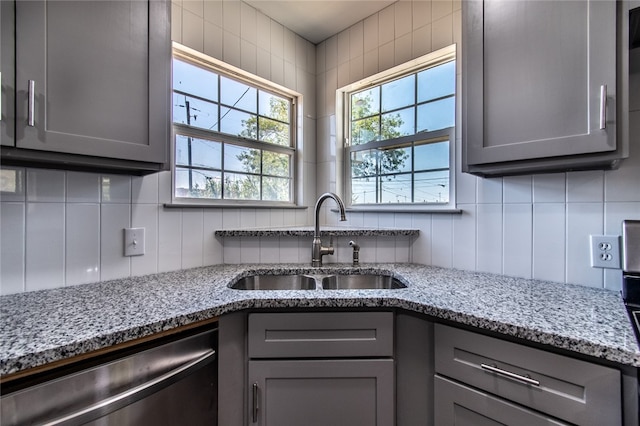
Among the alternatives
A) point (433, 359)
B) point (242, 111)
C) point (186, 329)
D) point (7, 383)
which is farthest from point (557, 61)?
point (7, 383)

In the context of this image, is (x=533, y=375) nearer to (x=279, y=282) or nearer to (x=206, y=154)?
(x=279, y=282)

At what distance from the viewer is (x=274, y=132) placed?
81.0 inches

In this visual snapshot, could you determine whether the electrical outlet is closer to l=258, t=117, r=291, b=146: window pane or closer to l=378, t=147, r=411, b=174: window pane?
l=378, t=147, r=411, b=174: window pane

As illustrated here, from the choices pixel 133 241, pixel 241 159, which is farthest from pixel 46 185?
pixel 241 159

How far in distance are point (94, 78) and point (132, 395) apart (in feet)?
3.09

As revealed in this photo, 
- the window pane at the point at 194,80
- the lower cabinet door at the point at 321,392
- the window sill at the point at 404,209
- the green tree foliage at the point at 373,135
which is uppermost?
the window pane at the point at 194,80

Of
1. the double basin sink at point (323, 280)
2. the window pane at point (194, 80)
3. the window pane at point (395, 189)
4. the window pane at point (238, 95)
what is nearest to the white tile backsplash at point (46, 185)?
the window pane at point (194, 80)

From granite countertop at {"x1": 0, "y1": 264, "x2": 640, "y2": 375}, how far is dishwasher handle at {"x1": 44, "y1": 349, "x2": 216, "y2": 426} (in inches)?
5.4

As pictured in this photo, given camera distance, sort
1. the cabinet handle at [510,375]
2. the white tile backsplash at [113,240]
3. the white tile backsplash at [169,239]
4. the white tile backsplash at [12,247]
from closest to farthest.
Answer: the cabinet handle at [510,375]
the white tile backsplash at [12,247]
the white tile backsplash at [113,240]
the white tile backsplash at [169,239]

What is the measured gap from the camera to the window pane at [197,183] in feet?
5.07

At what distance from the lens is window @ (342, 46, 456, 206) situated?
1.65 m

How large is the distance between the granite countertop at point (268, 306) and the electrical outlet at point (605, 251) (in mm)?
111

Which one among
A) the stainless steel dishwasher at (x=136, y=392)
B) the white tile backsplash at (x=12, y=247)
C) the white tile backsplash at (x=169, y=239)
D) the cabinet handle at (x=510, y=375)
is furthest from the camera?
the white tile backsplash at (x=169, y=239)

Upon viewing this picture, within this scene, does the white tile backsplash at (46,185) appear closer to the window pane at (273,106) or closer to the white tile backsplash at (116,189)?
the white tile backsplash at (116,189)
